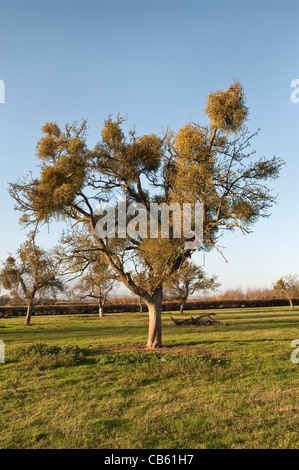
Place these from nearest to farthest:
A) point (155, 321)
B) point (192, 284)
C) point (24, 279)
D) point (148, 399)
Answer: point (148, 399)
point (155, 321)
point (24, 279)
point (192, 284)

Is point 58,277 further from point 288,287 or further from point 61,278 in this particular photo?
point 288,287

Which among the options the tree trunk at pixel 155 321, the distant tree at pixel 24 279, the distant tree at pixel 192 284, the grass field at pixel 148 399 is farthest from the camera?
the distant tree at pixel 192 284

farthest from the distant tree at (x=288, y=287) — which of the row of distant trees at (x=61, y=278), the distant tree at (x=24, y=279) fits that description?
the distant tree at (x=24, y=279)

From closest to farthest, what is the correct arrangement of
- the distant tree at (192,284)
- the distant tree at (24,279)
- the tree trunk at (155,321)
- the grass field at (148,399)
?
the grass field at (148,399) → the tree trunk at (155,321) → the distant tree at (24,279) → the distant tree at (192,284)

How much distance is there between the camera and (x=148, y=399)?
8406 millimetres

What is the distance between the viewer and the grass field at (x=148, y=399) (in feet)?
20.3

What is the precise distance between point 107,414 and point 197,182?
351 inches

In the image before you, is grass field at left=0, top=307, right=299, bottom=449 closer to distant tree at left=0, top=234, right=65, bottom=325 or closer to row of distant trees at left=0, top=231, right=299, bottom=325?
row of distant trees at left=0, top=231, right=299, bottom=325

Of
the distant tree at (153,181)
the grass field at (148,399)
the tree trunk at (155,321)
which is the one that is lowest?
the grass field at (148,399)

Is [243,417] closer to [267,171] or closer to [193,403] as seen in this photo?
[193,403]

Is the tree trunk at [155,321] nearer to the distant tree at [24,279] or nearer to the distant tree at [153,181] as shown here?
the distant tree at [153,181]

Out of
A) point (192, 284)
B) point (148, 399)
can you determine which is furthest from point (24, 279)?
point (148, 399)

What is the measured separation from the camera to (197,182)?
13.1m

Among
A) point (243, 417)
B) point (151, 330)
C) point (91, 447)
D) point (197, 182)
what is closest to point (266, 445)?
point (243, 417)
